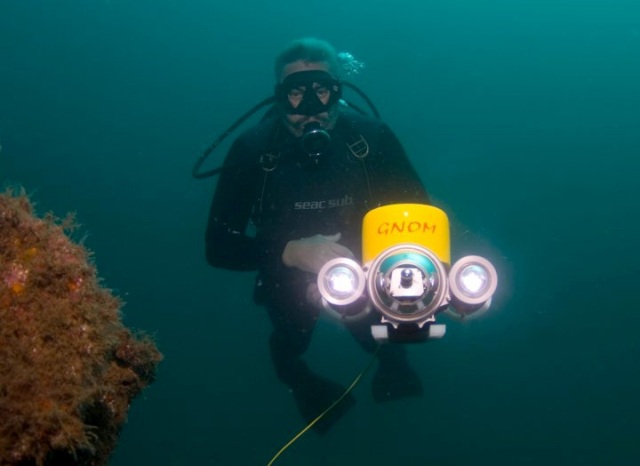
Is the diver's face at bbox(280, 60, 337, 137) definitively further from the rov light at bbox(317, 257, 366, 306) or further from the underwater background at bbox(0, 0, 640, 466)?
the rov light at bbox(317, 257, 366, 306)

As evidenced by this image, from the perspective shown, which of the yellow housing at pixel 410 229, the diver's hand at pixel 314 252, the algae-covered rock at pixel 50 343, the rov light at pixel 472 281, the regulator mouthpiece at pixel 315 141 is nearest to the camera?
the algae-covered rock at pixel 50 343

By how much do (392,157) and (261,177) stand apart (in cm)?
136

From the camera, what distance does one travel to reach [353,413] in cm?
1504

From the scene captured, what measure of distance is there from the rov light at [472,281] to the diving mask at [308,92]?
10.1ft

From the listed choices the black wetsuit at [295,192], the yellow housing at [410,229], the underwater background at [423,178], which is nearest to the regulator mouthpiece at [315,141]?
the black wetsuit at [295,192]

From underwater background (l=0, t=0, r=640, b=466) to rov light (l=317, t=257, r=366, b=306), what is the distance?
861 millimetres

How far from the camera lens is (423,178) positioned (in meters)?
32.8

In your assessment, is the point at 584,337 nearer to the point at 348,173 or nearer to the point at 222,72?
the point at 348,173

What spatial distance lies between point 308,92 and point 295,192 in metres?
0.98

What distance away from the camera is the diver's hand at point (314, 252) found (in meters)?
3.27

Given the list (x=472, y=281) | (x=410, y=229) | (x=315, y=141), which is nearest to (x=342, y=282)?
(x=410, y=229)

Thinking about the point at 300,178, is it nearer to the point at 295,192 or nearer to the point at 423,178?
the point at 295,192

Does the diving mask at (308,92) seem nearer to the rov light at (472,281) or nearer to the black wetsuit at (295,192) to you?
the black wetsuit at (295,192)

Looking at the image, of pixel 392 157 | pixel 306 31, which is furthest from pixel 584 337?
pixel 306 31
